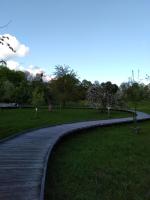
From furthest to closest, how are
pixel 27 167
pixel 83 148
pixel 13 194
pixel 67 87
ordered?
1. pixel 67 87
2. pixel 83 148
3. pixel 27 167
4. pixel 13 194

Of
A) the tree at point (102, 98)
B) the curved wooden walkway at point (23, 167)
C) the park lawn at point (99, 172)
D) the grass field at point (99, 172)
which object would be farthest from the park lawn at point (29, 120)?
the tree at point (102, 98)

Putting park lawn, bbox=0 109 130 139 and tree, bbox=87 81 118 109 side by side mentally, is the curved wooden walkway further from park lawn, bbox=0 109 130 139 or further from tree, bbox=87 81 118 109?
tree, bbox=87 81 118 109

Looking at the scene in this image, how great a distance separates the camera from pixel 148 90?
4288 cm

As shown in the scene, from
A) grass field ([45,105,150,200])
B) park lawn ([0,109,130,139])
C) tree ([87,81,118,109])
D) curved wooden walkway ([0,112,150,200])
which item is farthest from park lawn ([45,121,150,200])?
tree ([87,81,118,109])

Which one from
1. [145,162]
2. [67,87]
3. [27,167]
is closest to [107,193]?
[27,167]

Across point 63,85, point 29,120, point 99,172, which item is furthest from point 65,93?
point 99,172

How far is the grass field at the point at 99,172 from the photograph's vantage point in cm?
1139

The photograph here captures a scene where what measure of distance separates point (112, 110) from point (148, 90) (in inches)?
821

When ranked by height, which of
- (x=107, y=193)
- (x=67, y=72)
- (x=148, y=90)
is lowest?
(x=107, y=193)

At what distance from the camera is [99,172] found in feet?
47.3

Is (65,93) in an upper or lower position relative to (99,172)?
upper

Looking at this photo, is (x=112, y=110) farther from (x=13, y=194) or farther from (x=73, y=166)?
(x=13, y=194)

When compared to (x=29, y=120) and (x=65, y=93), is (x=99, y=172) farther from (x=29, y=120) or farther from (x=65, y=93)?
(x=65, y=93)

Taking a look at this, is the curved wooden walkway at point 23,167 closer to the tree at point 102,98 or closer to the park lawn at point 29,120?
the park lawn at point 29,120
